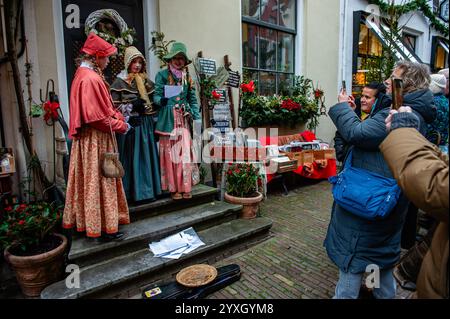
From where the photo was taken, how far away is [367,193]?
1.95 meters

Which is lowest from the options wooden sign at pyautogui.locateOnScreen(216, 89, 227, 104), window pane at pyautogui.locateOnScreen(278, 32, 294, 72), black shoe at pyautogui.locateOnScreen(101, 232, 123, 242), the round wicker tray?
the round wicker tray

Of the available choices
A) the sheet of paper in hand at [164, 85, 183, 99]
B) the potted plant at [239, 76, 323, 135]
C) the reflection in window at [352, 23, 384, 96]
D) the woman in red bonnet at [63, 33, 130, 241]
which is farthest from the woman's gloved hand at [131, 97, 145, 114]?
the reflection in window at [352, 23, 384, 96]

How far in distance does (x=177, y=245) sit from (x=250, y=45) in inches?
170

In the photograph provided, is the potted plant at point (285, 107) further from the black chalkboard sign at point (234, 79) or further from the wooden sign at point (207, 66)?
the wooden sign at point (207, 66)

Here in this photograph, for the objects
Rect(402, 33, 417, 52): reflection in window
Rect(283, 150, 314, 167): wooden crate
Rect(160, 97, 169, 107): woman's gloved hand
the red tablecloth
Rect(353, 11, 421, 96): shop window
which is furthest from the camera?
Rect(402, 33, 417, 52): reflection in window

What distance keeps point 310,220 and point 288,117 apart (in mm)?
2487

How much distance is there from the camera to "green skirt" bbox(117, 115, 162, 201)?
11.2ft

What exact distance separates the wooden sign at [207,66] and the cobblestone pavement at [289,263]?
93.9 inches

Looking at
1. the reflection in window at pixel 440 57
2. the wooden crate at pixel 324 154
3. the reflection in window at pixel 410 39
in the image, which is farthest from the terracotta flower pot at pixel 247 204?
the reflection in window at pixel 440 57

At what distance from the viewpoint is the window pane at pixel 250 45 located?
5854mm

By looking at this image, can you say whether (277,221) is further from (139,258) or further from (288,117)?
(288,117)

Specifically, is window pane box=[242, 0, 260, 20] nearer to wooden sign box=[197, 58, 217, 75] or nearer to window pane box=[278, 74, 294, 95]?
window pane box=[278, 74, 294, 95]

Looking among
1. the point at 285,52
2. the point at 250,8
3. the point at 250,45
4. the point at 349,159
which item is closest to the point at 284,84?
the point at 285,52

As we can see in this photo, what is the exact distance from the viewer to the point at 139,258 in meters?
2.95
